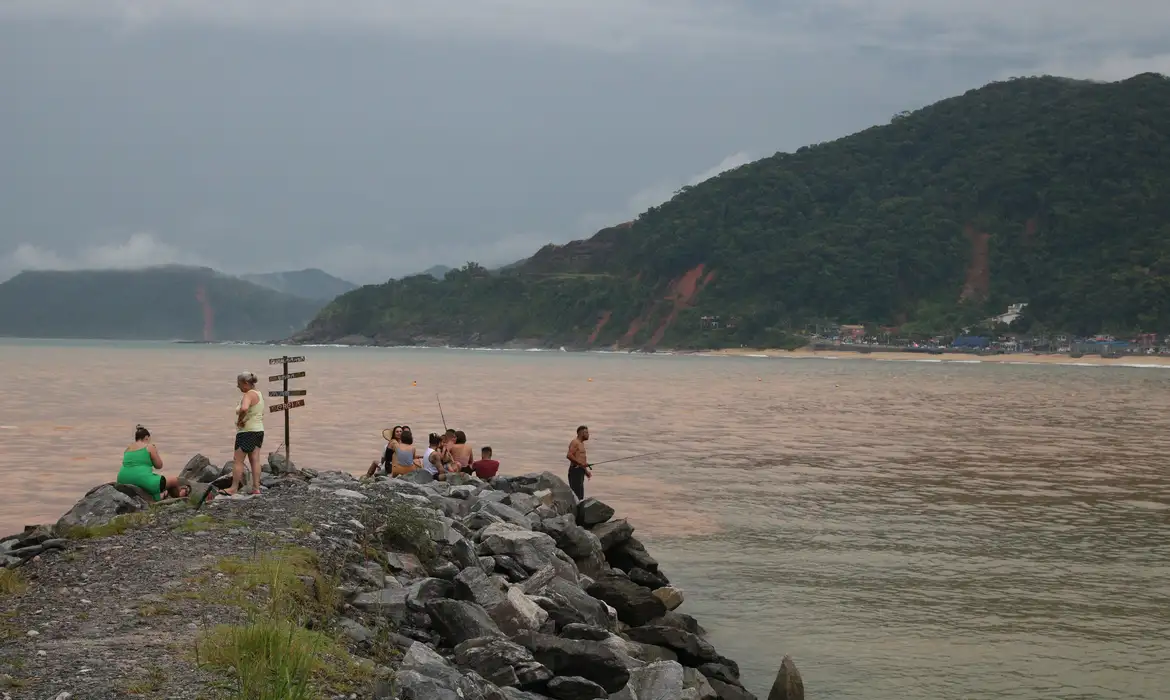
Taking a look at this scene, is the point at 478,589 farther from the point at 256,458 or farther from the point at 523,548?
the point at 256,458

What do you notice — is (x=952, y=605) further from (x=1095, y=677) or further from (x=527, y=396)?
(x=527, y=396)

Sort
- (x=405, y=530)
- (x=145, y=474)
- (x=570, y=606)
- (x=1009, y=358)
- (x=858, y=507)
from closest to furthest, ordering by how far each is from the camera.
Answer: (x=570, y=606) → (x=405, y=530) → (x=145, y=474) → (x=858, y=507) → (x=1009, y=358)

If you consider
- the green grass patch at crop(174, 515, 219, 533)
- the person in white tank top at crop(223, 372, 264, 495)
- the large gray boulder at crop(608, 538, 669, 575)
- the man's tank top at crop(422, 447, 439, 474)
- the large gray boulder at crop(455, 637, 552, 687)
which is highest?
the person in white tank top at crop(223, 372, 264, 495)

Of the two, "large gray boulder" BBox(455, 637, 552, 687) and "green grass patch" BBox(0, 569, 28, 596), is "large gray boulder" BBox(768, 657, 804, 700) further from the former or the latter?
"green grass patch" BBox(0, 569, 28, 596)

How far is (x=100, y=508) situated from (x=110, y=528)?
7.91 ft

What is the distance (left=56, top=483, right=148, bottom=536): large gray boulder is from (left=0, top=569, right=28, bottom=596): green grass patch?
3.44m

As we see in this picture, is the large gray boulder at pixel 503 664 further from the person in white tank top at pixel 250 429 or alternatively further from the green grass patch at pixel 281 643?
the person in white tank top at pixel 250 429

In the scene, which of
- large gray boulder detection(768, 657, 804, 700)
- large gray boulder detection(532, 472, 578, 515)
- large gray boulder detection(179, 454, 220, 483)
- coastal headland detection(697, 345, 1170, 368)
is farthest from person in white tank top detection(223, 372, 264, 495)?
coastal headland detection(697, 345, 1170, 368)

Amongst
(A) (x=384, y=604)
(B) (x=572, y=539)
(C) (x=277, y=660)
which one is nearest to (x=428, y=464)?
(B) (x=572, y=539)

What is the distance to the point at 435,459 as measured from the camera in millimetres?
21625

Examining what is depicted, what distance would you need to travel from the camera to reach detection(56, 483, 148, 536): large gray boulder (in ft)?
48.4

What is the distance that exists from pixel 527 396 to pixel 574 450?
48278mm

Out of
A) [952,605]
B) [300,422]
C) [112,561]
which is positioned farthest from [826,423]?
[112,561]

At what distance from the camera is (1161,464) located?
34062mm
